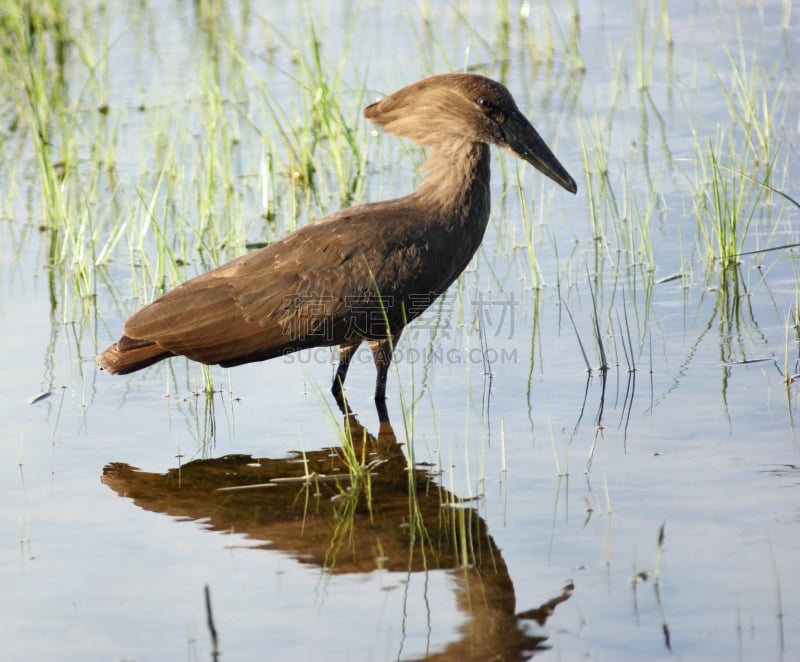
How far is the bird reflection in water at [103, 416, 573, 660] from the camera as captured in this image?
4.09m

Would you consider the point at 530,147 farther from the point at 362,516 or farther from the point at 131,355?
the point at 362,516

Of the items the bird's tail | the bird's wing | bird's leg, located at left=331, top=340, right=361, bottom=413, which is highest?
the bird's wing

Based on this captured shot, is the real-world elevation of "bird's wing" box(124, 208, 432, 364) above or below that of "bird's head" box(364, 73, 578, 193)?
below

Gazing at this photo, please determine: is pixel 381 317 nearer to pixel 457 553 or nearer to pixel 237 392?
pixel 237 392

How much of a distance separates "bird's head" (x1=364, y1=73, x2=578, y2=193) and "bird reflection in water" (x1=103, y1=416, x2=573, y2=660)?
4.74 ft

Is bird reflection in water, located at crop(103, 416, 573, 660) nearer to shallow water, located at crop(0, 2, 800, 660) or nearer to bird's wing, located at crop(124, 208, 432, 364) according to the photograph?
shallow water, located at crop(0, 2, 800, 660)

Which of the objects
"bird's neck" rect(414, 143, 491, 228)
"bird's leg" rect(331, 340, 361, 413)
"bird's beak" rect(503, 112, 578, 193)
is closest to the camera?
"bird's neck" rect(414, 143, 491, 228)

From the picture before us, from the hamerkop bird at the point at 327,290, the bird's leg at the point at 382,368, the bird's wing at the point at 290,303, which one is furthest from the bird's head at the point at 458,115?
the bird's leg at the point at 382,368

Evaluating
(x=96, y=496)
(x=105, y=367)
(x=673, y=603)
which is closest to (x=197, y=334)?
(x=105, y=367)

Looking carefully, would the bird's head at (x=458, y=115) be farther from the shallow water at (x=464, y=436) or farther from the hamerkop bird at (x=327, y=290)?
the shallow water at (x=464, y=436)

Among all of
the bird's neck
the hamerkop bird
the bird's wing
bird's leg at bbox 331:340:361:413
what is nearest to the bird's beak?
the bird's neck

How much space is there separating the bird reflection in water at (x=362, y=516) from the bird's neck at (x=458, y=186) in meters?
1.02

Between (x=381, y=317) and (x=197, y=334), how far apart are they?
811 millimetres

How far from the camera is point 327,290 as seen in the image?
5.80 m
